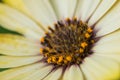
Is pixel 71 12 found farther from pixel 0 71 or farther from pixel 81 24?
pixel 0 71

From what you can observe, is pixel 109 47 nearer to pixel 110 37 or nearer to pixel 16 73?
pixel 110 37

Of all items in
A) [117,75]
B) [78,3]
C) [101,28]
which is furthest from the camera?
[78,3]

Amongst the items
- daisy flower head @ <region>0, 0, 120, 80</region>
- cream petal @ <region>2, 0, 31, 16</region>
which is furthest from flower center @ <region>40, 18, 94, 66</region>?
cream petal @ <region>2, 0, 31, 16</region>

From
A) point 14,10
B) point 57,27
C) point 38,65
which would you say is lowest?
point 38,65

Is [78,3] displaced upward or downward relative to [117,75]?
upward

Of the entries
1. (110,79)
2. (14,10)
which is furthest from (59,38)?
(110,79)

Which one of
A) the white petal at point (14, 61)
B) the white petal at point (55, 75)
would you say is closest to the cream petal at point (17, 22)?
the white petal at point (14, 61)

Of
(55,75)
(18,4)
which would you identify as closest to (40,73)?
(55,75)
